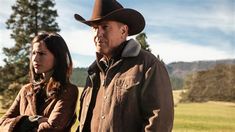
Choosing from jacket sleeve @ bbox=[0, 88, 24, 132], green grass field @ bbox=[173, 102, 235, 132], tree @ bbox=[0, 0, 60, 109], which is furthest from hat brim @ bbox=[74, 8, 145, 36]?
tree @ bbox=[0, 0, 60, 109]

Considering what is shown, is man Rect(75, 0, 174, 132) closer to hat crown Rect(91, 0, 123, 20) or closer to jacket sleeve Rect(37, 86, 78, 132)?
hat crown Rect(91, 0, 123, 20)

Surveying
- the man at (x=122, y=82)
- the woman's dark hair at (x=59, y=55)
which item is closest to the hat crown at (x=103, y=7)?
the man at (x=122, y=82)

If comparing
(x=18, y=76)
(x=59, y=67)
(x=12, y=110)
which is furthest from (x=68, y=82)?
(x=18, y=76)

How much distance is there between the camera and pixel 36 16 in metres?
46.2

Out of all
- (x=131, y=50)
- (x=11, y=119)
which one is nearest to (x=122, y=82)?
(x=131, y=50)

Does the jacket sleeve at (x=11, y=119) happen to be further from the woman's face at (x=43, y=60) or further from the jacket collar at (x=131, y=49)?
the jacket collar at (x=131, y=49)

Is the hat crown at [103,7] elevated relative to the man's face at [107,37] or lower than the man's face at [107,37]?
elevated

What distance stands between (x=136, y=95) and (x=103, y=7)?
92cm

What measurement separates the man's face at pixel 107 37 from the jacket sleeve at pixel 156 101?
0.42m

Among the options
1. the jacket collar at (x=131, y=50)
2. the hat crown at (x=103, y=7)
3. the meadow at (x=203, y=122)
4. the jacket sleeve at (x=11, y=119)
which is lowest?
the meadow at (x=203, y=122)

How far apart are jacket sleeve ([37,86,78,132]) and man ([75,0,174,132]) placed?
0.12m

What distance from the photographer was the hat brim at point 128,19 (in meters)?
4.36

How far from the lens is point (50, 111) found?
4.75 metres

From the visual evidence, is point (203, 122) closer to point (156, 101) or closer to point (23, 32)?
point (23, 32)
